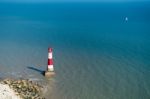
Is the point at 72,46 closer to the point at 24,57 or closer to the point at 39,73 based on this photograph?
the point at 24,57

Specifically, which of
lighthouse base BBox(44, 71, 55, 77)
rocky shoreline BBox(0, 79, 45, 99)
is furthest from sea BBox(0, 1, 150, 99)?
rocky shoreline BBox(0, 79, 45, 99)

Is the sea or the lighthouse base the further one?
the lighthouse base

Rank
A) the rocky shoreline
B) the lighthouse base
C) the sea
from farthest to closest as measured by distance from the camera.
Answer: the lighthouse base
the sea
the rocky shoreline

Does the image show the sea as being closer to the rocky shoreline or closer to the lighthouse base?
the lighthouse base

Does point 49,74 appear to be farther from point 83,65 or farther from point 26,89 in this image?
point 26,89

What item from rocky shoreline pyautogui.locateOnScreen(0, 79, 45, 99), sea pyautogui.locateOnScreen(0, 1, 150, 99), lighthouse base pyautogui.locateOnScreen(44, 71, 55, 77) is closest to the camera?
rocky shoreline pyautogui.locateOnScreen(0, 79, 45, 99)

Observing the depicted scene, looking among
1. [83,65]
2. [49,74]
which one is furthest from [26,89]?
[83,65]

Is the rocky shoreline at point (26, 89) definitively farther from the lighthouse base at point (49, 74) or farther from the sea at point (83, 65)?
the lighthouse base at point (49, 74)

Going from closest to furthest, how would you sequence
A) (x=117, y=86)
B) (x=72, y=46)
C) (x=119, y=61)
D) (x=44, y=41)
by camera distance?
(x=117, y=86), (x=119, y=61), (x=72, y=46), (x=44, y=41)

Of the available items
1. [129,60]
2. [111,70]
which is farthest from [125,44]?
[111,70]
